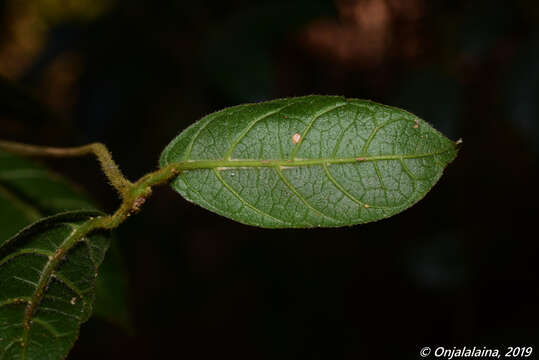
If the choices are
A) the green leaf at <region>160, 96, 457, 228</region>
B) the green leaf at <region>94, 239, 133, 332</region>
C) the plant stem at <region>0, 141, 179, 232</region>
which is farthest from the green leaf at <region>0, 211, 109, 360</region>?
the green leaf at <region>94, 239, 133, 332</region>

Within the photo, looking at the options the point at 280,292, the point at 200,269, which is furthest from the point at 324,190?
the point at 200,269

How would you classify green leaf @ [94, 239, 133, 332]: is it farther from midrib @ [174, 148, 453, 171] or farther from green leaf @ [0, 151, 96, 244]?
midrib @ [174, 148, 453, 171]

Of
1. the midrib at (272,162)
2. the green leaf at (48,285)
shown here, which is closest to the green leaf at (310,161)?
the midrib at (272,162)

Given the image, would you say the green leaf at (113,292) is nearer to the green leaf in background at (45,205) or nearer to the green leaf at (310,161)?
the green leaf in background at (45,205)

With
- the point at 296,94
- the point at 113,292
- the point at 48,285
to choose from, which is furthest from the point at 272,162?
the point at 296,94

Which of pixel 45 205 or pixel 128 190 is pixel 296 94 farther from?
pixel 128 190

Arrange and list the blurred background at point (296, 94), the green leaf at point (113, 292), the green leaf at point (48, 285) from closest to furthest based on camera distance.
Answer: the green leaf at point (48, 285)
the green leaf at point (113, 292)
the blurred background at point (296, 94)

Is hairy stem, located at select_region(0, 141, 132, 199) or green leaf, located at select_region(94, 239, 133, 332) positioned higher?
hairy stem, located at select_region(0, 141, 132, 199)
